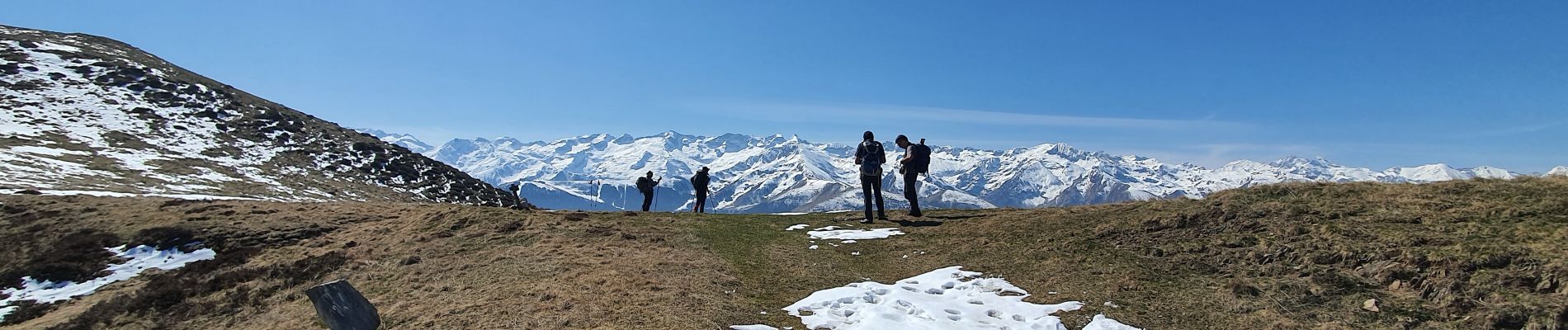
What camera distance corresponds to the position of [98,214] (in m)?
24.6

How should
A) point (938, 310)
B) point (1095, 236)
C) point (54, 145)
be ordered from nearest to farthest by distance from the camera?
point (938, 310) < point (1095, 236) < point (54, 145)

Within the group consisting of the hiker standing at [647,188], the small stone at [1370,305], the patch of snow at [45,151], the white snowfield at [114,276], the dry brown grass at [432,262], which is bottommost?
the white snowfield at [114,276]

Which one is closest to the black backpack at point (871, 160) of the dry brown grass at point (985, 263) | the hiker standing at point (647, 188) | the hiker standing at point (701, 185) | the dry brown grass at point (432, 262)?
the dry brown grass at point (985, 263)

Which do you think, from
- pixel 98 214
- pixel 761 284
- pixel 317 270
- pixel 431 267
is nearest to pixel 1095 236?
pixel 761 284

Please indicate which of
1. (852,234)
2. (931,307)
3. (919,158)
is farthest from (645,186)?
(931,307)

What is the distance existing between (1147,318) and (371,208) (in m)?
26.6

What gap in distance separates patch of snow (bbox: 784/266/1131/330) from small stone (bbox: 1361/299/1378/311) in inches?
126

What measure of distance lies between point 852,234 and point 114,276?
20.8 meters

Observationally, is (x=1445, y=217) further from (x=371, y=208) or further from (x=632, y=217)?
(x=371, y=208)

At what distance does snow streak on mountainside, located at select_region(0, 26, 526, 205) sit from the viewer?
38.2 meters

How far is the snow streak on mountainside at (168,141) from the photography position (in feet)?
125

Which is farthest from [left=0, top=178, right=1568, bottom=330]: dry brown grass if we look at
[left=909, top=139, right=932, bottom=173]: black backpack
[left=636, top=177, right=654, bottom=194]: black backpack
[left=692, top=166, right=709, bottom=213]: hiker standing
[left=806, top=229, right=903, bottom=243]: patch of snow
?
[left=636, top=177, right=654, bottom=194]: black backpack

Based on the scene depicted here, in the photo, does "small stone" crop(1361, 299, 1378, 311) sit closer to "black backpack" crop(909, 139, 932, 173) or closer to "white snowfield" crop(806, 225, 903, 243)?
"white snowfield" crop(806, 225, 903, 243)

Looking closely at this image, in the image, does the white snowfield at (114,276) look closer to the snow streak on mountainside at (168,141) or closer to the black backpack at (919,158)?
the snow streak on mountainside at (168,141)
